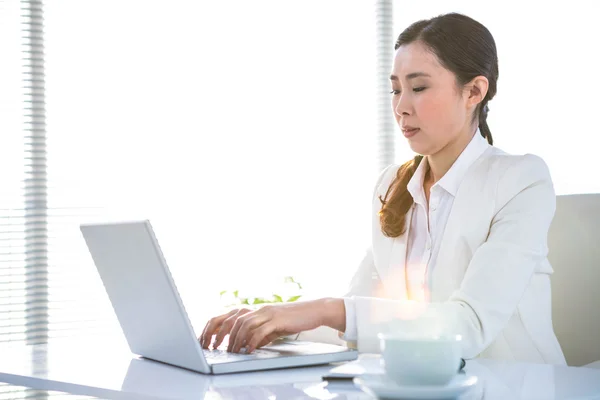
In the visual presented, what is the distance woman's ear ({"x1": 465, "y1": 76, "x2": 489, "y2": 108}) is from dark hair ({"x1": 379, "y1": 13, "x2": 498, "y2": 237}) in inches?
0.5

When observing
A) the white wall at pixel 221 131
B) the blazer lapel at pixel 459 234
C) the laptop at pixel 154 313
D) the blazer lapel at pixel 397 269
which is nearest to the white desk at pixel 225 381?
the laptop at pixel 154 313

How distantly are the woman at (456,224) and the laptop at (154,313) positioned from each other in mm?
106

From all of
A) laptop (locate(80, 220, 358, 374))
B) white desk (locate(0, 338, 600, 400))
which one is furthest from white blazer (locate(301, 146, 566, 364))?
laptop (locate(80, 220, 358, 374))

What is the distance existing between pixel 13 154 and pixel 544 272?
218 cm

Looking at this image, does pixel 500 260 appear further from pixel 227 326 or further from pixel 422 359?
pixel 422 359

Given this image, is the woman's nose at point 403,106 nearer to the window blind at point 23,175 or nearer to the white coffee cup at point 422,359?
the white coffee cup at point 422,359

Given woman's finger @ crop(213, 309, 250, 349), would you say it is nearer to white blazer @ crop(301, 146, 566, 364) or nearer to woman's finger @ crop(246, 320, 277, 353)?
woman's finger @ crop(246, 320, 277, 353)

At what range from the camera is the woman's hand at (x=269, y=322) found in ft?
4.38

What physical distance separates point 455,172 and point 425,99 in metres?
0.18

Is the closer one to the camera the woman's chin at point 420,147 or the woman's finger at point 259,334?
the woman's finger at point 259,334

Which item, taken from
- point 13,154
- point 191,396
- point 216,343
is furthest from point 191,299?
point 191,396

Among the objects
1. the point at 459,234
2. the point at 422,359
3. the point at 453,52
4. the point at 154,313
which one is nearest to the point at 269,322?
the point at 154,313

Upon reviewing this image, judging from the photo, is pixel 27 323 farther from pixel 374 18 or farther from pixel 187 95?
pixel 374 18

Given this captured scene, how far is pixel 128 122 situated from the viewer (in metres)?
3.40
